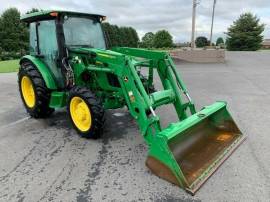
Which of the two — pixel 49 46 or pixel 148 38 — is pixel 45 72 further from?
pixel 148 38

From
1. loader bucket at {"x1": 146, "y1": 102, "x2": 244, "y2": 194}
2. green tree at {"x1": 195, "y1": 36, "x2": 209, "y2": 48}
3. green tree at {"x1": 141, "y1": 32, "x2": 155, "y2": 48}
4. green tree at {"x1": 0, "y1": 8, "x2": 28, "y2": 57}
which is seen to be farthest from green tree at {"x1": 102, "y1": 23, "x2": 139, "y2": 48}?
loader bucket at {"x1": 146, "y1": 102, "x2": 244, "y2": 194}

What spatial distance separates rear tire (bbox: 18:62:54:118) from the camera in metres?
5.70

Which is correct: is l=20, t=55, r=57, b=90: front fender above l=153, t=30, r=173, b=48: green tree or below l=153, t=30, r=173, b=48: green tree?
below

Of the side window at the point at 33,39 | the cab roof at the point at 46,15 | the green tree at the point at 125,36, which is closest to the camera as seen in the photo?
the cab roof at the point at 46,15

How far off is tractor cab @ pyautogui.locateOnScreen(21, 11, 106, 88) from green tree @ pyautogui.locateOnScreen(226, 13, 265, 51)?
134ft

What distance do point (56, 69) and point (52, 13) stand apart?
108cm

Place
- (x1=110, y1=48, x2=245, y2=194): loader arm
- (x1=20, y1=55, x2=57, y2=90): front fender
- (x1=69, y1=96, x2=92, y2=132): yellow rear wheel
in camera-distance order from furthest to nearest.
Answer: (x1=20, y1=55, x2=57, y2=90): front fender, (x1=69, y1=96, x2=92, y2=132): yellow rear wheel, (x1=110, y1=48, x2=245, y2=194): loader arm

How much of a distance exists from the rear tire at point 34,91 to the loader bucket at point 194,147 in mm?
2999

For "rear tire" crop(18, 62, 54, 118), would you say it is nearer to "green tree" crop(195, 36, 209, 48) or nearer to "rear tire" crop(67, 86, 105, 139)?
"rear tire" crop(67, 86, 105, 139)

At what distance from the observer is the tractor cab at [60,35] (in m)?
5.34

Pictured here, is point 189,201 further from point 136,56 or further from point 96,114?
point 136,56

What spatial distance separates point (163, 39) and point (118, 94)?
143ft

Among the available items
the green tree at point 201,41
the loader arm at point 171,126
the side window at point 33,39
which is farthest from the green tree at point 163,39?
the loader arm at point 171,126

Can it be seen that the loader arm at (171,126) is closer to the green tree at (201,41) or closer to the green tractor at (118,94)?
the green tractor at (118,94)
